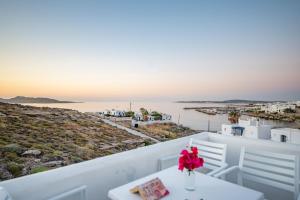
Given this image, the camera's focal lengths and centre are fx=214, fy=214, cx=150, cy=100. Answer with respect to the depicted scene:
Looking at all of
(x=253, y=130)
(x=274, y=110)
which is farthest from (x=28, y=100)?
(x=274, y=110)

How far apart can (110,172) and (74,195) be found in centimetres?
38

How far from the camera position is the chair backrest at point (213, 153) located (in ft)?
7.00

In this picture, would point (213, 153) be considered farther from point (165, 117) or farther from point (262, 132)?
point (165, 117)

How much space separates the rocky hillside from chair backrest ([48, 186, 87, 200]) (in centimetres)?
351

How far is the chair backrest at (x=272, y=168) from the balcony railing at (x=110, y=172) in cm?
63

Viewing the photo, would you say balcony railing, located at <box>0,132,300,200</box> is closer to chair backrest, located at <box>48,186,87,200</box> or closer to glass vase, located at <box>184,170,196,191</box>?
chair backrest, located at <box>48,186,87,200</box>

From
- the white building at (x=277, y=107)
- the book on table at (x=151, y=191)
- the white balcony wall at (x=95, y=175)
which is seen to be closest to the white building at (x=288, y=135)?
the white building at (x=277, y=107)

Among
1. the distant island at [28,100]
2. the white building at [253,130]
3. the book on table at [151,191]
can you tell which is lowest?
the white building at [253,130]

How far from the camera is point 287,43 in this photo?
751 centimetres

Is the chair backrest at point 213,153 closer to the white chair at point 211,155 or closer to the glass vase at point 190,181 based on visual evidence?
the white chair at point 211,155

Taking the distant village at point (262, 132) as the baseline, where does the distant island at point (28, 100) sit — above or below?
above

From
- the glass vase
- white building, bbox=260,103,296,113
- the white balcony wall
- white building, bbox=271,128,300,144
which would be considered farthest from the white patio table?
white building, bbox=260,103,296,113

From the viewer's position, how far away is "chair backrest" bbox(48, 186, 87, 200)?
1458 millimetres

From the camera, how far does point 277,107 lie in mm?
13578
